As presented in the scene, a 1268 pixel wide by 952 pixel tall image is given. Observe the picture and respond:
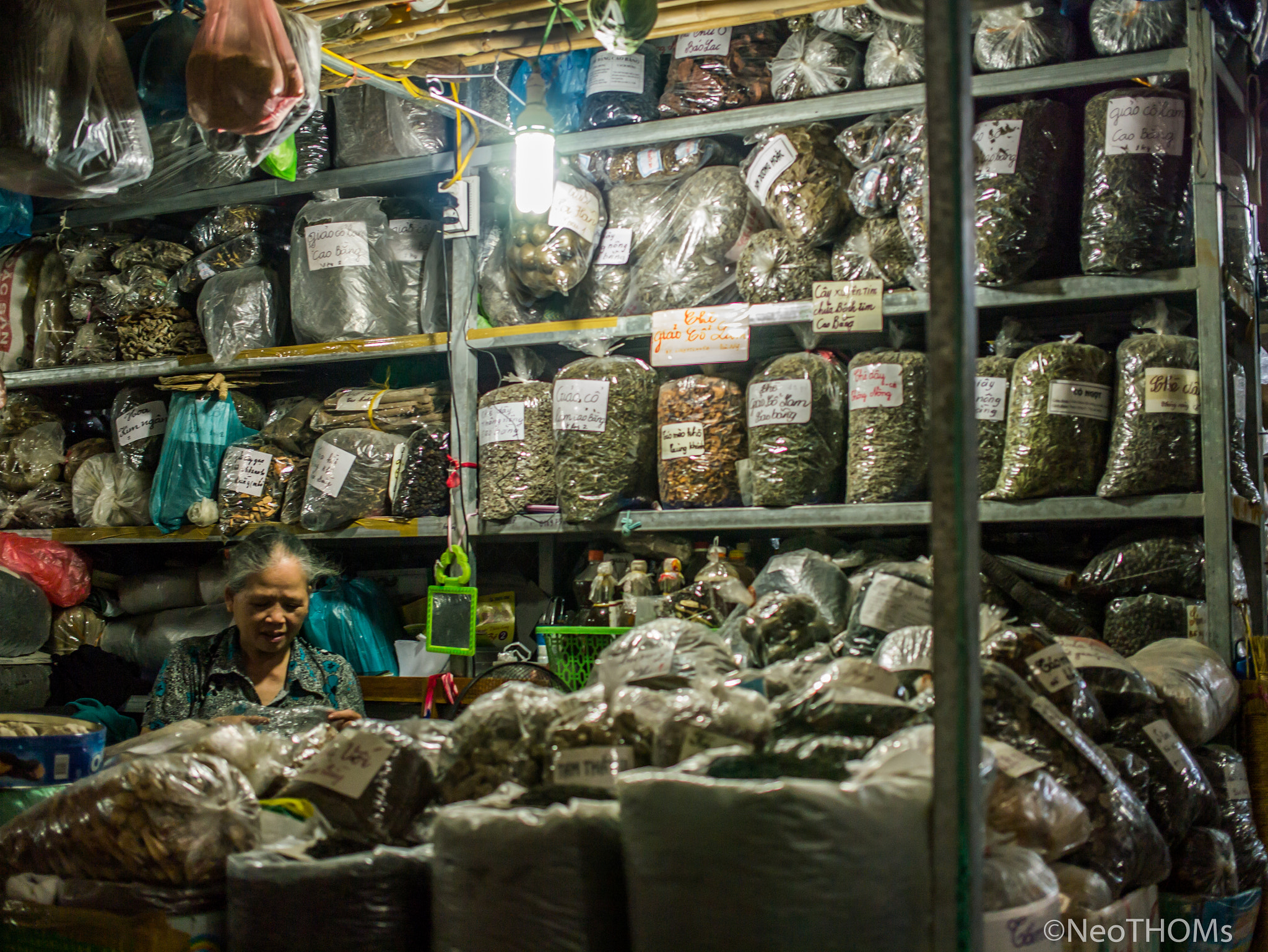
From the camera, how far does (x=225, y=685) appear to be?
2.67 metres

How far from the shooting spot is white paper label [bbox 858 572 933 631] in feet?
5.71

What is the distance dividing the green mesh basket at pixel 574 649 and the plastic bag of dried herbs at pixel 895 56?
1.53 metres

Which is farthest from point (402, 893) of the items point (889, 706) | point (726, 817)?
point (889, 706)

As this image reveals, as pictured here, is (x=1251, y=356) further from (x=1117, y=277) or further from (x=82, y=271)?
(x=82, y=271)

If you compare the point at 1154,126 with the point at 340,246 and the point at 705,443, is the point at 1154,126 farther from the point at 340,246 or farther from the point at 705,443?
the point at 340,246

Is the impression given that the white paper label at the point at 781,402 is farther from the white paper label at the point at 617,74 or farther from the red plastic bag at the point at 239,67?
the red plastic bag at the point at 239,67

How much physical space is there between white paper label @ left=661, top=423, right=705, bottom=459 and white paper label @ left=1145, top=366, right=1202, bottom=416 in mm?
1031

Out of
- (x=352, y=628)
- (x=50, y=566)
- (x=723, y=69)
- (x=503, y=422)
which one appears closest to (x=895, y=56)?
(x=723, y=69)

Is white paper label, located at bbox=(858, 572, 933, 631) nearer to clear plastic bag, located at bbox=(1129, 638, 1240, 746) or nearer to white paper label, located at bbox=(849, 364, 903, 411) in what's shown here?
clear plastic bag, located at bbox=(1129, 638, 1240, 746)

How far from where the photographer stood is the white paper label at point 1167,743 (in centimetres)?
152

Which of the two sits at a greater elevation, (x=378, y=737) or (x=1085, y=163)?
(x=1085, y=163)

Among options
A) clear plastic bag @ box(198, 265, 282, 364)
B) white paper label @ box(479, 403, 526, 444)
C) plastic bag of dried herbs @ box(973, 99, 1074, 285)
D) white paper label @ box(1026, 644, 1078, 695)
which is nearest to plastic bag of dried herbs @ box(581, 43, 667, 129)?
white paper label @ box(479, 403, 526, 444)

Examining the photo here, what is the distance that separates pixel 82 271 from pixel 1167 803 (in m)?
3.67

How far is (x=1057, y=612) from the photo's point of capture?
2.32 metres
